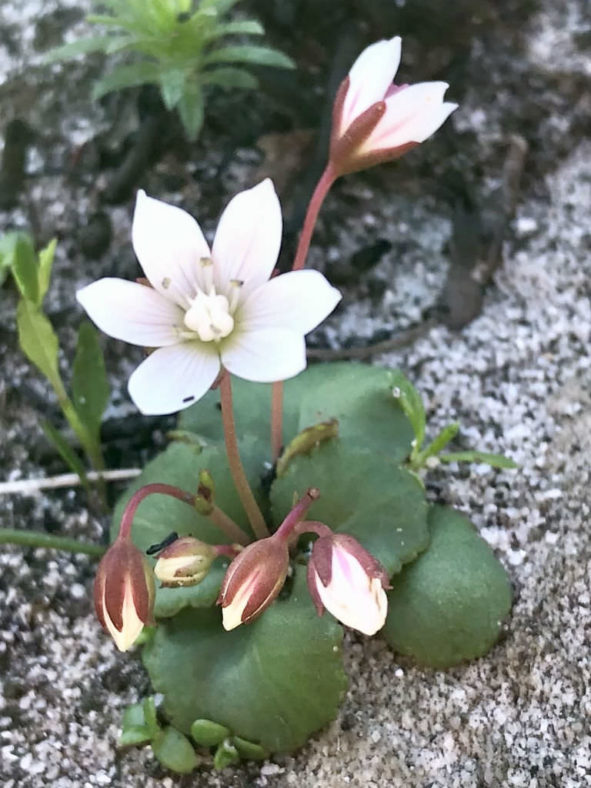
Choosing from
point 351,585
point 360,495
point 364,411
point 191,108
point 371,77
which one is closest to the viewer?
point 351,585

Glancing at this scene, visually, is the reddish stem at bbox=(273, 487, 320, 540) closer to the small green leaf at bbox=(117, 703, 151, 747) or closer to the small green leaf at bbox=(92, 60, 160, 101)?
the small green leaf at bbox=(117, 703, 151, 747)

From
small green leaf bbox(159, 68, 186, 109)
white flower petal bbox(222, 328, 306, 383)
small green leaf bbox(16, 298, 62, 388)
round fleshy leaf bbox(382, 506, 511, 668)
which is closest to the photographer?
white flower petal bbox(222, 328, 306, 383)

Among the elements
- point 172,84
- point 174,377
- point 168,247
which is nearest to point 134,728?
point 174,377

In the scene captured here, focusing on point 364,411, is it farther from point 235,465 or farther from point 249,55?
point 249,55

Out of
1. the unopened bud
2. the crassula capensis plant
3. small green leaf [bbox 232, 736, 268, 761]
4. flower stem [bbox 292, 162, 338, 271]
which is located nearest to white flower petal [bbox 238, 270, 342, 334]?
the crassula capensis plant

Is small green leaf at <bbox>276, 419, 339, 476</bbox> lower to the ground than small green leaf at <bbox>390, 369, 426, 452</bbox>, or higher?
higher
